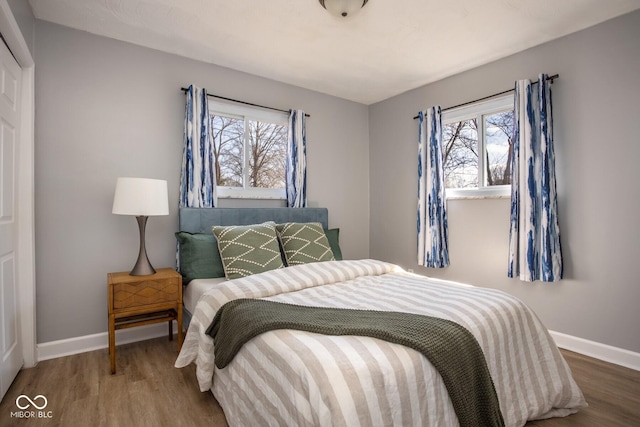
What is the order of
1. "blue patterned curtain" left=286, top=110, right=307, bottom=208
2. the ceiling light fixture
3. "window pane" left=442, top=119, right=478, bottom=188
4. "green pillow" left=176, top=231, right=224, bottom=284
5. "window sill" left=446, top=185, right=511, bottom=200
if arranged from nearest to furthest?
the ceiling light fixture, "green pillow" left=176, top=231, right=224, bottom=284, "window sill" left=446, top=185, right=511, bottom=200, "window pane" left=442, top=119, right=478, bottom=188, "blue patterned curtain" left=286, top=110, right=307, bottom=208

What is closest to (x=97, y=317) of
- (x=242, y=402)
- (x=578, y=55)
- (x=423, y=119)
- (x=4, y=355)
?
(x=4, y=355)

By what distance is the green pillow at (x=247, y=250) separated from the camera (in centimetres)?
237

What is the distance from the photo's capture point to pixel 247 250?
2.44m

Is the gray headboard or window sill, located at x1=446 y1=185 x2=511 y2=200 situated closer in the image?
the gray headboard

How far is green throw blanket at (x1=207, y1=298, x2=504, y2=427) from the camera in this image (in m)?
1.21

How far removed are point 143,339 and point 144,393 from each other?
89 cm

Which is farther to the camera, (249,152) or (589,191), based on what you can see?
(249,152)

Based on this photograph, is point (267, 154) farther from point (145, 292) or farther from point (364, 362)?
point (364, 362)

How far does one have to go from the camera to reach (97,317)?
2559mm

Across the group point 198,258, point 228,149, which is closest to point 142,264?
point 198,258

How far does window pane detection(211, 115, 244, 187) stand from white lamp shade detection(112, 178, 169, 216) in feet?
2.90

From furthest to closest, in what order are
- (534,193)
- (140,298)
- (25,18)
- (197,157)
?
1. (197,157)
2. (534,193)
3. (140,298)
4. (25,18)

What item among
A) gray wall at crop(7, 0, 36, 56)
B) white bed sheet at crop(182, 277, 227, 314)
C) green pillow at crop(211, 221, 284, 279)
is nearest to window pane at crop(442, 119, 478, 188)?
green pillow at crop(211, 221, 284, 279)

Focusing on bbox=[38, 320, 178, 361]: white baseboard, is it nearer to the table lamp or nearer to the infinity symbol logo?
the infinity symbol logo
